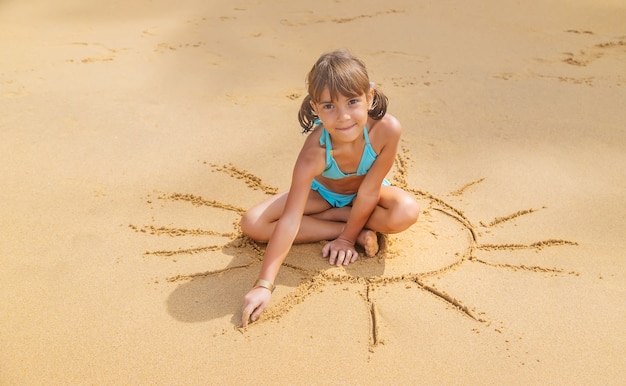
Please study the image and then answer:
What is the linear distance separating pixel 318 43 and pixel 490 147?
71.4 inches

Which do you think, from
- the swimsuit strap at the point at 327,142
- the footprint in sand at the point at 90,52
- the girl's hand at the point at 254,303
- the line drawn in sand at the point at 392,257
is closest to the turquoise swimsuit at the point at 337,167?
the swimsuit strap at the point at 327,142

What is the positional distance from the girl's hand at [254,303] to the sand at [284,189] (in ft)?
0.11

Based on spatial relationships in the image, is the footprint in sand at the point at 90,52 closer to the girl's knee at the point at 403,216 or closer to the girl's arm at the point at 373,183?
the girl's arm at the point at 373,183

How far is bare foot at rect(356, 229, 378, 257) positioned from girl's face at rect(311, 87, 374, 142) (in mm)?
395

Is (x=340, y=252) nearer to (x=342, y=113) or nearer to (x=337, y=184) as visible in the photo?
(x=337, y=184)

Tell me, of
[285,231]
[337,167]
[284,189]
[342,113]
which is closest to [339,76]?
[342,113]

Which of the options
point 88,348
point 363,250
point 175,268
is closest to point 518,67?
point 363,250

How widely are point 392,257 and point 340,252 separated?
20cm

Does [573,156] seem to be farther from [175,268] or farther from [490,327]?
[175,268]

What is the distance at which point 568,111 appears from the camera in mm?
3252

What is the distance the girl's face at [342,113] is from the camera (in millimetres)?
1953

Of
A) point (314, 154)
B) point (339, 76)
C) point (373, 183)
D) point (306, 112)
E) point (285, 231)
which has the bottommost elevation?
point (285, 231)

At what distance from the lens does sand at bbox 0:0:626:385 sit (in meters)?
1.77

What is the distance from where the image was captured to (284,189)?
265 cm
